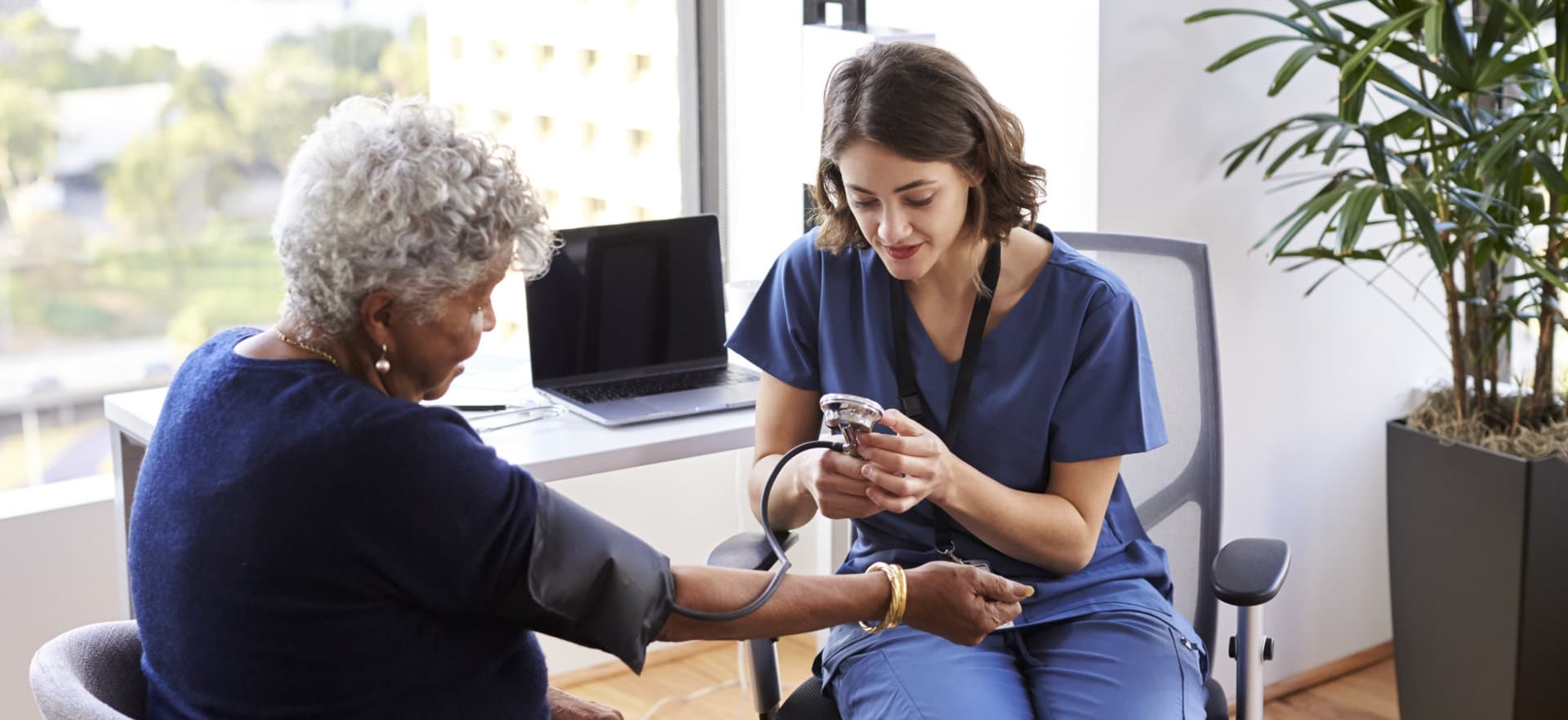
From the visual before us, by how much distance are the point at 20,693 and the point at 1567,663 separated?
8.67 ft

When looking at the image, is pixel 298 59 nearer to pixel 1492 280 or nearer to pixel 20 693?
pixel 20 693

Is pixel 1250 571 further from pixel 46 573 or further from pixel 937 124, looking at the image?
pixel 46 573

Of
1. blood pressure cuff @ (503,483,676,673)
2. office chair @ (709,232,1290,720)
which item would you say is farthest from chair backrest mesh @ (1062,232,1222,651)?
blood pressure cuff @ (503,483,676,673)

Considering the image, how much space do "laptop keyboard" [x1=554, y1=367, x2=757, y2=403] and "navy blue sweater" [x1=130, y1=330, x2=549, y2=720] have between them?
113 cm

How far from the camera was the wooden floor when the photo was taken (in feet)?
9.57

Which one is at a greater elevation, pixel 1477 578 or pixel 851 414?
pixel 851 414

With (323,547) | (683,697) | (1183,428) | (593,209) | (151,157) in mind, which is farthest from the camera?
(593,209)

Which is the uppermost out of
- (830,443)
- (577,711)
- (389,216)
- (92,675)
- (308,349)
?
(389,216)

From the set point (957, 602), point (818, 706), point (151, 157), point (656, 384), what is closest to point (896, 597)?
point (957, 602)

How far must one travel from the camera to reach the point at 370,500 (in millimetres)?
1140

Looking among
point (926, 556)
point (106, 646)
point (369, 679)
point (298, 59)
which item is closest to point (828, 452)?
point (926, 556)

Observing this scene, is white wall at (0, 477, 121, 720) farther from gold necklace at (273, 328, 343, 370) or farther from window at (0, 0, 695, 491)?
gold necklace at (273, 328, 343, 370)

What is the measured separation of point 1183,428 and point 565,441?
86 cm

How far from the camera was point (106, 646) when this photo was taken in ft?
4.35
